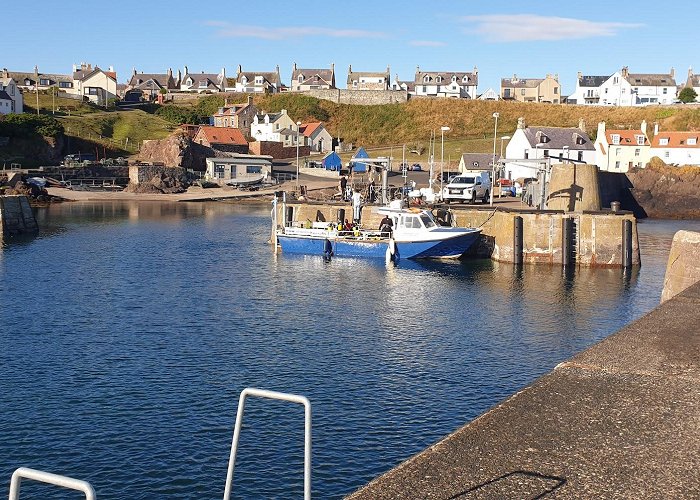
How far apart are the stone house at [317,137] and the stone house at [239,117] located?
10.6 metres

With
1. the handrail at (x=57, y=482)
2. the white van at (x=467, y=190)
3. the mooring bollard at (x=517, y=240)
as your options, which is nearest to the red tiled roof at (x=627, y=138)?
the white van at (x=467, y=190)

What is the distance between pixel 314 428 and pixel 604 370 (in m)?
9.03

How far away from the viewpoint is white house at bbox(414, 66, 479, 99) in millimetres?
150250

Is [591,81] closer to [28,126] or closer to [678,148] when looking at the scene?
[678,148]

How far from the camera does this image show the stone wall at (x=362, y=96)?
140m

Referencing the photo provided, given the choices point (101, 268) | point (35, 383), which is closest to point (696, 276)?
point (35, 383)

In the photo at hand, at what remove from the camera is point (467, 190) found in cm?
6162

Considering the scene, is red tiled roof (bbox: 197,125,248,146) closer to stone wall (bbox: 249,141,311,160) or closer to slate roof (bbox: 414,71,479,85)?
stone wall (bbox: 249,141,311,160)

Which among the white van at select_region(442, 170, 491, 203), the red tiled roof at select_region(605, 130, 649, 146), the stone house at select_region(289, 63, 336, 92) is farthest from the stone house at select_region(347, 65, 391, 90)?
the white van at select_region(442, 170, 491, 203)

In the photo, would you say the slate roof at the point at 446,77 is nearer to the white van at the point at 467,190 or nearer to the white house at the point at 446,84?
the white house at the point at 446,84

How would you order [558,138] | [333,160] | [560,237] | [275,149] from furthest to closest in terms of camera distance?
[275,149] < [558,138] < [333,160] < [560,237]

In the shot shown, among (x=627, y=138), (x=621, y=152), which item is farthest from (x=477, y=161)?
(x=627, y=138)

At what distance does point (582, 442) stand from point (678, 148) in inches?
3582

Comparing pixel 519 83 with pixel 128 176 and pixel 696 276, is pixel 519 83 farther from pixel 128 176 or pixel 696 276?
pixel 696 276
